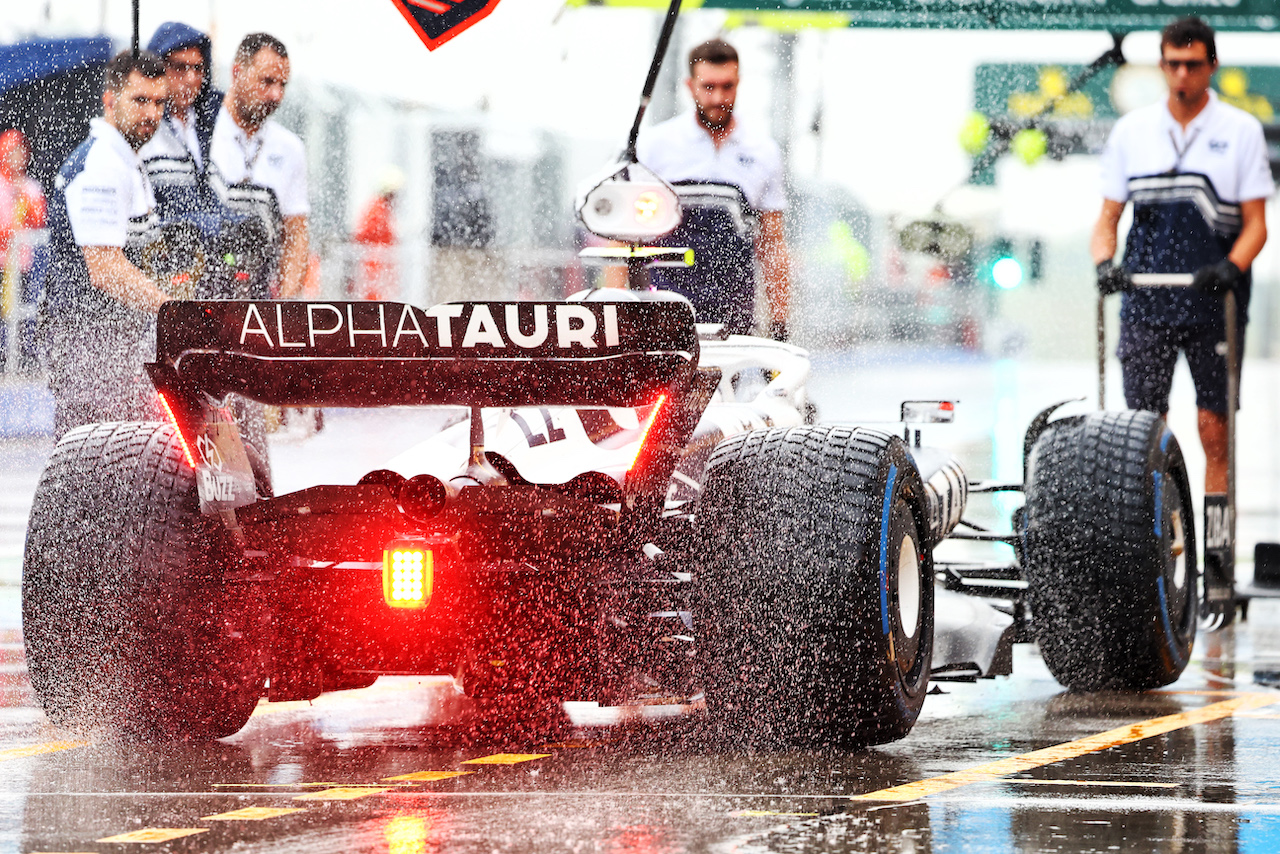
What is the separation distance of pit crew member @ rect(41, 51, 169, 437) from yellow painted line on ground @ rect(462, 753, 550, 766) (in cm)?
309

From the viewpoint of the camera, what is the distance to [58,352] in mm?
7266

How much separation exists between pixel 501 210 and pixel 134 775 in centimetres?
1676

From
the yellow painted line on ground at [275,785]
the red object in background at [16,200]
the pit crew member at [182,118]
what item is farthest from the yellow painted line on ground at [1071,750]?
the red object in background at [16,200]

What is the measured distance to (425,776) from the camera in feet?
14.2

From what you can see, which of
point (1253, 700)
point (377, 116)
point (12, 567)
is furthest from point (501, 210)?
point (1253, 700)

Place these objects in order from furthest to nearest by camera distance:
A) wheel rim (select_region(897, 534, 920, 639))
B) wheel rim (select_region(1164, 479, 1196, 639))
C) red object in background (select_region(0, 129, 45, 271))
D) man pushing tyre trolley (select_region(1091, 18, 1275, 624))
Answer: red object in background (select_region(0, 129, 45, 271)) → man pushing tyre trolley (select_region(1091, 18, 1275, 624)) → wheel rim (select_region(1164, 479, 1196, 639)) → wheel rim (select_region(897, 534, 920, 639))

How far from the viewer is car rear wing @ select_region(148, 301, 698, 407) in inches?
169

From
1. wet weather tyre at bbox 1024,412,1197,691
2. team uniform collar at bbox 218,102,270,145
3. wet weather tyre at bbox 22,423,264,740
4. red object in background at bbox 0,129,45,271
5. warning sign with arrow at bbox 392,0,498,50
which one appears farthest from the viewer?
red object in background at bbox 0,129,45,271

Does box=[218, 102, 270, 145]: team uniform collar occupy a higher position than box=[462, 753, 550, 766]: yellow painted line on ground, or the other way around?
box=[218, 102, 270, 145]: team uniform collar

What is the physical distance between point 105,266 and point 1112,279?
12.0 ft

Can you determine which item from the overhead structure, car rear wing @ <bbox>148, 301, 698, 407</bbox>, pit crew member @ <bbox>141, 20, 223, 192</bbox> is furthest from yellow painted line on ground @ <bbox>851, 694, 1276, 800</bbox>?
the overhead structure

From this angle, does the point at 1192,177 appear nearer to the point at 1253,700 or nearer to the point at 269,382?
the point at 1253,700

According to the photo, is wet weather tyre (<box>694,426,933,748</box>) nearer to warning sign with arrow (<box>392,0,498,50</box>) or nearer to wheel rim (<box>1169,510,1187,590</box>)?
wheel rim (<box>1169,510,1187,590</box>)

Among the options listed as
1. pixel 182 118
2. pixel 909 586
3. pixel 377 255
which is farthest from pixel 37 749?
pixel 377 255
